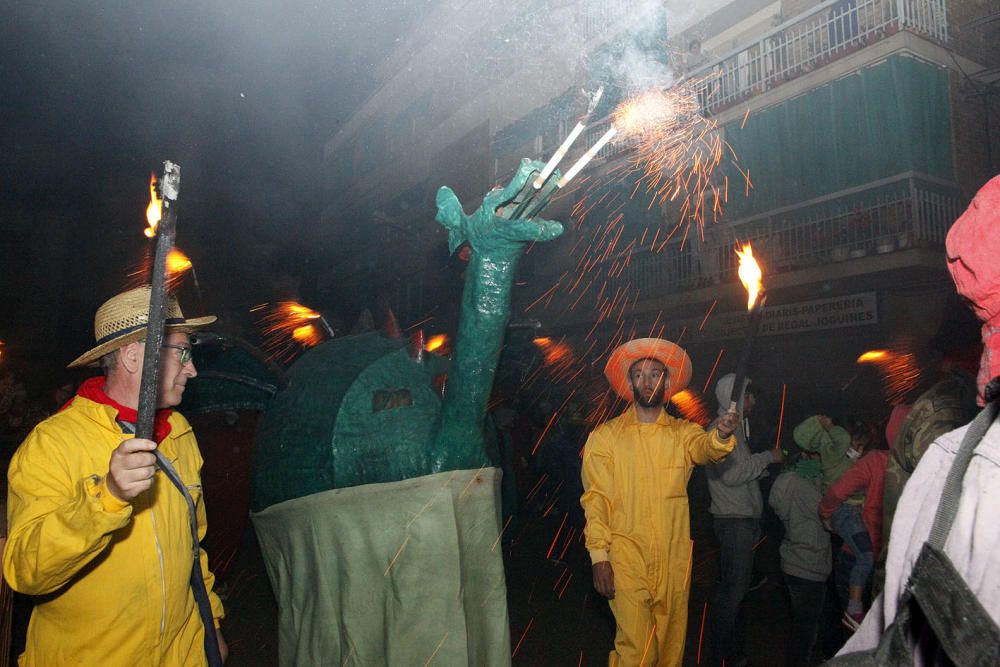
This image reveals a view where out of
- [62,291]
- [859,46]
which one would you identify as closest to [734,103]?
[859,46]

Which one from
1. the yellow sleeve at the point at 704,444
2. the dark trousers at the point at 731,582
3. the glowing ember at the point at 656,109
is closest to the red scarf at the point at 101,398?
the yellow sleeve at the point at 704,444

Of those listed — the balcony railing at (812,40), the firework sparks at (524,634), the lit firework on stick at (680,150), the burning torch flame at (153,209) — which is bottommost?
the firework sparks at (524,634)

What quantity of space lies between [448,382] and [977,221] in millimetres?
1641

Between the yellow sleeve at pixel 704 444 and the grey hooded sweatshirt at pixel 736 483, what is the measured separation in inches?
26.0

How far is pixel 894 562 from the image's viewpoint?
118cm

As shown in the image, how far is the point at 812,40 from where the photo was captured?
8.95 meters

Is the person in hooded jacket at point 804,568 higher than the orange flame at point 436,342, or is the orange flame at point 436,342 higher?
the orange flame at point 436,342

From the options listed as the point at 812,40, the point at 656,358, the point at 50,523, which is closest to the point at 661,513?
the point at 656,358

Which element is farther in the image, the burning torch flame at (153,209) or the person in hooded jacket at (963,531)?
the burning torch flame at (153,209)

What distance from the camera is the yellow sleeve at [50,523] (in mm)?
1632

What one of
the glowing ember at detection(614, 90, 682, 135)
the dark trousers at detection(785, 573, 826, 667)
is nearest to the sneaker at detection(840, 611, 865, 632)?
the dark trousers at detection(785, 573, 826, 667)

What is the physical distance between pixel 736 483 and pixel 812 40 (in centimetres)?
761

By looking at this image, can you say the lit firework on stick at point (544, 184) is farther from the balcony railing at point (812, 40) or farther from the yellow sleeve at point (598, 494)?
the balcony railing at point (812, 40)

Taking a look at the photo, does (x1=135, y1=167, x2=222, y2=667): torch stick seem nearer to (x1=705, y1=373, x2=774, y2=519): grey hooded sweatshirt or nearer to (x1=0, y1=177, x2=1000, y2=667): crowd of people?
(x1=0, y1=177, x2=1000, y2=667): crowd of people
